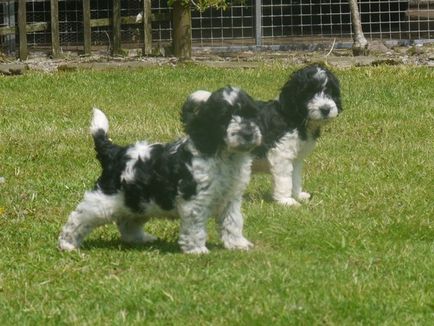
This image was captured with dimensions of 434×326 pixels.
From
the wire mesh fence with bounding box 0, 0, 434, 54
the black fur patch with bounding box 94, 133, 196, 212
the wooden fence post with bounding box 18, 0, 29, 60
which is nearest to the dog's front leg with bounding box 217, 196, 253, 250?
the black fur patch with bounding box 94, 133, 196, 212

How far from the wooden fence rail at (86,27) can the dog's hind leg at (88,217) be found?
34.2ft

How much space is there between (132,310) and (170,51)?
39.4 feet

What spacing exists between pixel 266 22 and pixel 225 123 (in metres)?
12.4

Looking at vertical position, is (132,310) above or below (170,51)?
below

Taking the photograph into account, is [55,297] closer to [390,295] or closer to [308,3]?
[390,295]

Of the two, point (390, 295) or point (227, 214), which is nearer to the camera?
point (390, 295)

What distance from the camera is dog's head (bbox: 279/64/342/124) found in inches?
337

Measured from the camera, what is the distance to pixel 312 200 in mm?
8664

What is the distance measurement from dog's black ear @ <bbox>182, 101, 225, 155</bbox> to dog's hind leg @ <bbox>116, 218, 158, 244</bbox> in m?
0.73

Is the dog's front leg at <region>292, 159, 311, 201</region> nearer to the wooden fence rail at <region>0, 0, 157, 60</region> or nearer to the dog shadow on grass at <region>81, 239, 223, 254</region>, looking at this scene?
the dog shadow on grass at <region>81, 239, 223, 254</region>

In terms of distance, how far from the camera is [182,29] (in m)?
17.1

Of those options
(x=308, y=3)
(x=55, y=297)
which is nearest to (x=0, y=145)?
(x=55, y=297)

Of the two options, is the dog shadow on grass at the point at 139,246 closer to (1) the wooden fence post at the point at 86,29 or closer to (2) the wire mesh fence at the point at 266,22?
(1) the wooden fence post at the point at 86,29

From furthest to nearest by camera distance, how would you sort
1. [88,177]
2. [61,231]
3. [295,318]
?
[88,177] → [61,231] → [295,318]
